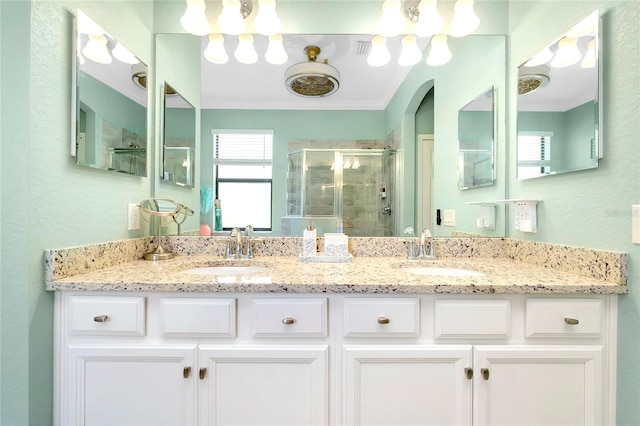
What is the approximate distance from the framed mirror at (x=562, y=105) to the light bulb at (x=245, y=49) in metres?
1.41

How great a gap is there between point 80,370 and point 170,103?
132 cm

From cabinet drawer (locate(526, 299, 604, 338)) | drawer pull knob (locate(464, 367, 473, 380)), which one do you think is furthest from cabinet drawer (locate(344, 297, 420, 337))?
cabinet drawer (locate(526, 299, 604, 338))

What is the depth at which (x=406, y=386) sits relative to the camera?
1.01 meters

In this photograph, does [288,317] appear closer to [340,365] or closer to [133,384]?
[340,365]

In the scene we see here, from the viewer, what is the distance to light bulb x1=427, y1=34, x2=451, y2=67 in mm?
1622

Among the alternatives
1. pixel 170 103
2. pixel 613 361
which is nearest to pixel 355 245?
pixel 613 361

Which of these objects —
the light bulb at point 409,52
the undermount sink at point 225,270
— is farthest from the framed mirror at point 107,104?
the light bulb at point 409,52

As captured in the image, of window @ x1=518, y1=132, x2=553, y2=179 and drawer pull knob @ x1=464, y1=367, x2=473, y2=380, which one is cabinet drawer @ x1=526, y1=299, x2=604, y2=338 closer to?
drawer pull knob @ x1=464, y1=367, x2=473, y2=380

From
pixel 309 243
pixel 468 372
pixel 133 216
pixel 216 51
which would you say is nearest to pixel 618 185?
pixel 468 372

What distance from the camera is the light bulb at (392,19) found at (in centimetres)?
152

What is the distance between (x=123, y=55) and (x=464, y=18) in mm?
1692

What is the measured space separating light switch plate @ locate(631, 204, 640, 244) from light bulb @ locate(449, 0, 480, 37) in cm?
113

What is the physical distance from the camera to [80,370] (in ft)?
3.35

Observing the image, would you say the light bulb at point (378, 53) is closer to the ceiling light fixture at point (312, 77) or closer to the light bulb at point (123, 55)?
the ceiling light fixture at point (312, 77)
